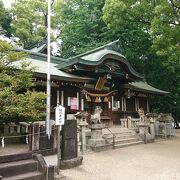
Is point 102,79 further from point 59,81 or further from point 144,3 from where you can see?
point 144,3

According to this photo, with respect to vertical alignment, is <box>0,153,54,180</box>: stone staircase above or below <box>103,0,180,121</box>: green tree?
below

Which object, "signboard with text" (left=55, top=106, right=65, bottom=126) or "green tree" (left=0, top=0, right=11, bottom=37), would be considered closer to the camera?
"signboard with text" (left=55, top=106, right=65, bottom=126)

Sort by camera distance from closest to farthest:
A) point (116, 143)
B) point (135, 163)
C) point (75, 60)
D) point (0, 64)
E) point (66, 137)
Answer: point (0, 64) < point (66, 137) < point (135, 163) < point (116, 143) < point (75, 60)

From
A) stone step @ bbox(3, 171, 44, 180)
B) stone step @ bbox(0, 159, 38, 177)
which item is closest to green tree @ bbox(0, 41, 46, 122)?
stone step @ bbox(0, 159, 38, 177)

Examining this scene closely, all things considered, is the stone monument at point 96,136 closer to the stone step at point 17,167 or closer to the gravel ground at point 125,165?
the gravel ground at point 125,165

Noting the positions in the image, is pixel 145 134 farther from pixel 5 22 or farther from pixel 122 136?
pixel 5 22

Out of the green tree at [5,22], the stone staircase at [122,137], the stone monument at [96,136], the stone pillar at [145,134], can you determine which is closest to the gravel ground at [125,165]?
the stone monument at [96,136]

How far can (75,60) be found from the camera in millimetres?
17391

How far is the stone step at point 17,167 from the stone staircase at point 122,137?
647cm

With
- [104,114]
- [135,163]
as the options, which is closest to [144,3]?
[104,114]

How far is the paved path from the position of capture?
352 inches

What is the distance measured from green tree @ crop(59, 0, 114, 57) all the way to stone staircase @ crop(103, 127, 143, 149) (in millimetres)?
12441

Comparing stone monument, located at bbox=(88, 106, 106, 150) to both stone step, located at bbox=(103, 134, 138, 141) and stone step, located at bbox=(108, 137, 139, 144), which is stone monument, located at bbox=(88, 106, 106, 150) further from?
stone step, located at bbox=(108, 137, 139, 144)

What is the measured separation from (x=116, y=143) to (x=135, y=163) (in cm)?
413
